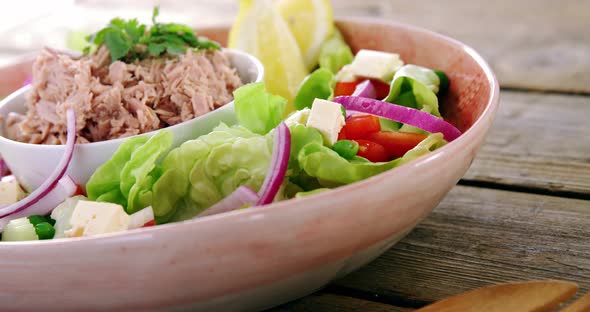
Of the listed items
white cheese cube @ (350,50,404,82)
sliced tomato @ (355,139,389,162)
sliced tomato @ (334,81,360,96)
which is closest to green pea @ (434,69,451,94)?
white cheese cube @ (350,50,404,82)

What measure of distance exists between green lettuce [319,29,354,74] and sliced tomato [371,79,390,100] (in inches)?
11.2

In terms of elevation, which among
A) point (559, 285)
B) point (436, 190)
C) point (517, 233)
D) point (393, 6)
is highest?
point (436, 190)

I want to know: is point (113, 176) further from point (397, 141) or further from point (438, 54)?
point (438, 54)

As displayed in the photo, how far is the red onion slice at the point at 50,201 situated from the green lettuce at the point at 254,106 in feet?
1.36

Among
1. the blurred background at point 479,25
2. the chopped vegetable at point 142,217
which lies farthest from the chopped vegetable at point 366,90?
the blurred background at point 479,25

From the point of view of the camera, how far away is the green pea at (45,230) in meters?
1.41

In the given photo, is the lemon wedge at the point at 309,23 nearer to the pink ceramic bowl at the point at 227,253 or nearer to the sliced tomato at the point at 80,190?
the sliced tomato at the point at 80,190

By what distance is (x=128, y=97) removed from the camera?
166 cm

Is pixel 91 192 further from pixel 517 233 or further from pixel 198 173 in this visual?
pixel 517 233

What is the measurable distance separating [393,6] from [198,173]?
2541mm

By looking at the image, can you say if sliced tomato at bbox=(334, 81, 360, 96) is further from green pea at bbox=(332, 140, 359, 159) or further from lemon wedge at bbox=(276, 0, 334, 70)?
green pea at bbox=(332, 140, 359, 159)

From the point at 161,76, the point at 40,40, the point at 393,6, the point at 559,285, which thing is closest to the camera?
the point at 559,285

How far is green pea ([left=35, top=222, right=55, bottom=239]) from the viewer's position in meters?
1.41

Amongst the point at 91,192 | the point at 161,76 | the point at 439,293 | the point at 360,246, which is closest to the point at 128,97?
the point at 161,76
